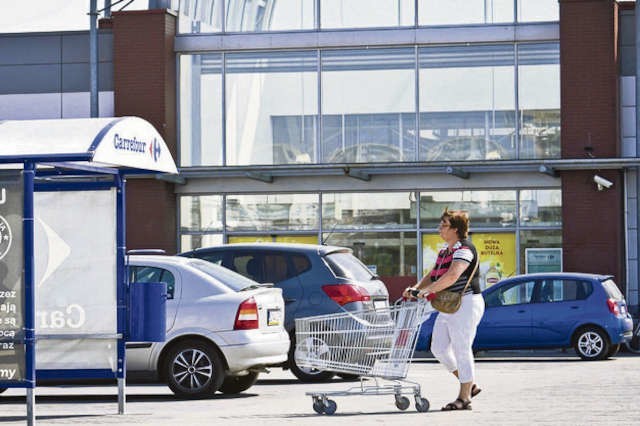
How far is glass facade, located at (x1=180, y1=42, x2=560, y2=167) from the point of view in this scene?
2947 cm

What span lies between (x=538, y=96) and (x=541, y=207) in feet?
7.21

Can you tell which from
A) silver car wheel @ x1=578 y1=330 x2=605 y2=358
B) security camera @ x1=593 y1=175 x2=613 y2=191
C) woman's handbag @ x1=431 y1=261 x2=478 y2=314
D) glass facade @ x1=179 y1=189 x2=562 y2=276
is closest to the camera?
woman's handbag @ x1=431 y1=261 x2=478 y2=314

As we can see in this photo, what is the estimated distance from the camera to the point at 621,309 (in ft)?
74.8

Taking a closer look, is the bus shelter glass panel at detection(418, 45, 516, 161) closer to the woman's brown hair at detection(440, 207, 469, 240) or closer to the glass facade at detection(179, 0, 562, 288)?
the glass facade at detection(179, 0, 562, 288)

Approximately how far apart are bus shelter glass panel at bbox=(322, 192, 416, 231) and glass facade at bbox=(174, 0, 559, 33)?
3.43m

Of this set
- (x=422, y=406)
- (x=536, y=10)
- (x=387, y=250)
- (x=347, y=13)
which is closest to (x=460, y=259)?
(x=422, y=406)

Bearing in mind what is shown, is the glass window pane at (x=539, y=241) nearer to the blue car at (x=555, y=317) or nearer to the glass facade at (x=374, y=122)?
the glass facade at (x=374, y=122)

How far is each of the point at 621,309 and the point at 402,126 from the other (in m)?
8.22

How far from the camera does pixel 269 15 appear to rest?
30453 millimetres

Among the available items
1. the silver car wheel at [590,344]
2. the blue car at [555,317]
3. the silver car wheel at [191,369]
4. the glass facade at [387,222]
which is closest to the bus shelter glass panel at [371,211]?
the glass facade at [387,222]

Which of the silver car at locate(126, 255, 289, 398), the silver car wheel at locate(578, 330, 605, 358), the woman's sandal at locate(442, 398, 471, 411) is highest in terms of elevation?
the silver car at locate(126, 255, 289, 398)

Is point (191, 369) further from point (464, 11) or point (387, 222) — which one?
point (464, 11)

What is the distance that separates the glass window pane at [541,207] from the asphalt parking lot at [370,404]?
34.0 feet

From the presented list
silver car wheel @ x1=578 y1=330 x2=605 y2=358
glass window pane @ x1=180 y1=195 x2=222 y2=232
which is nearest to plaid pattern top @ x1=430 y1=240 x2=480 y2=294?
silver car wheel @ x1=578 y1=330 x2=605 y2=358
